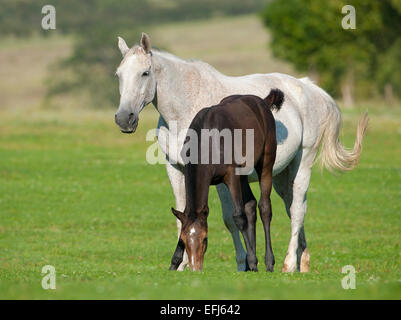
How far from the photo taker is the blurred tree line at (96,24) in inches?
3529

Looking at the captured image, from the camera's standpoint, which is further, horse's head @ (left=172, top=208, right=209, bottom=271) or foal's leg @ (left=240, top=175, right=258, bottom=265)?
foal's leg @ (left=240, top=175, right=258, bottom=265)

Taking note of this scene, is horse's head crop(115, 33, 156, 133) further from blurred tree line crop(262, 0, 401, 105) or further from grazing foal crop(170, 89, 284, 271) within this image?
blurred tree line crop(262, 0, 401, 105)

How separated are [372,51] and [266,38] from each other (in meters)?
53.1

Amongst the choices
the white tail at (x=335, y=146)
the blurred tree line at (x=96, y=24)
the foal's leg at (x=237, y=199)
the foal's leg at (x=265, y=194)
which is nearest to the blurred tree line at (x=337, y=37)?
the blurred tree line at (x=96, y=24)

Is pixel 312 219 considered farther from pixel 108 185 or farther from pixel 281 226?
pixel 108 185

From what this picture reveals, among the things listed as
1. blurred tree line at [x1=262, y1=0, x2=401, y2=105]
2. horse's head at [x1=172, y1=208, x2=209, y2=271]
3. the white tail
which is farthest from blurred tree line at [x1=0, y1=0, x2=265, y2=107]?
horse's head at [x1=172, y1=208, x2=209, y2=271]

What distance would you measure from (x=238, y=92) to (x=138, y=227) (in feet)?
27.2

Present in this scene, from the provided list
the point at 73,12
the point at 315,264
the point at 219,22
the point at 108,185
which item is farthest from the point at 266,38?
the point at 315,264

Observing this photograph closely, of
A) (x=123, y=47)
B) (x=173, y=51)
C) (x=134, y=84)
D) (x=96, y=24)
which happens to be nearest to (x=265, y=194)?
(x=134, y=84)

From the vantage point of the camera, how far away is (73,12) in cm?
14675

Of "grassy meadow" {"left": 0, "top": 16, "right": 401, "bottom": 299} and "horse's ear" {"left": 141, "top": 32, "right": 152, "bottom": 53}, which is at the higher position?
"horse's ear" {"left": 141, "top": 32, "right": 152, "bottom": 53}

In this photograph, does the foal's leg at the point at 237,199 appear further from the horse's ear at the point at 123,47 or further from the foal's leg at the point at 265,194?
the horse's ear at the point at 123,47

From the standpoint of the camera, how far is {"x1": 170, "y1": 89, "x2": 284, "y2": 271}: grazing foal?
9.20 metres

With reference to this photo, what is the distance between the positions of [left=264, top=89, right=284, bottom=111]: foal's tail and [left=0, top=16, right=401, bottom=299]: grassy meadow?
245 centimetres
